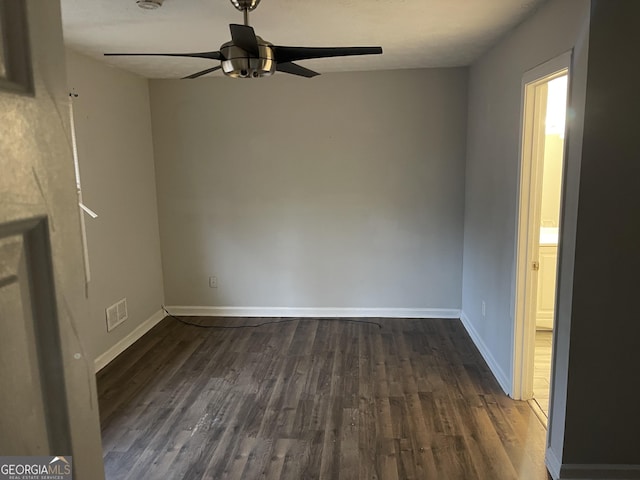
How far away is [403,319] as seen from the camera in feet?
15.5

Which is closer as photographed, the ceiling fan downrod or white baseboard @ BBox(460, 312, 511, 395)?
the ceiling fan downrod

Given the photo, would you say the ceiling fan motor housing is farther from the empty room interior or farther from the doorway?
the doorway

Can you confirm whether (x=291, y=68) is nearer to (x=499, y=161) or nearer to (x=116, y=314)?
(x=499, y=161)

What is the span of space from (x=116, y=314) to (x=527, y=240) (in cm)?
326

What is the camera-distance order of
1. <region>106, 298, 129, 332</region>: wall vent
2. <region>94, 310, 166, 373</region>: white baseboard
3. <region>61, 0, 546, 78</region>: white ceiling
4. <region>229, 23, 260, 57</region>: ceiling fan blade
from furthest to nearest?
1. <region>106, 298, 129, 332</region>: wall vent
2. <region>94, 310, 166, 373</region>: white baseboard
3. <region>61, 0, 546, 78</region>: white ceiling
4. <region>229, 23, 260, 57</region>: ceiling fan blade

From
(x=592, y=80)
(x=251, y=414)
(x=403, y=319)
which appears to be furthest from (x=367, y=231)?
(x=592, y=80)

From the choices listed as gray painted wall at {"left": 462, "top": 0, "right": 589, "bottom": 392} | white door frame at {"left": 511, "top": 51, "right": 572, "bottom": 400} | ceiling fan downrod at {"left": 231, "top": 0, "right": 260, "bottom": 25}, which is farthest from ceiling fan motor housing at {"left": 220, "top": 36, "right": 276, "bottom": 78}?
white door frame at {"left": 511, "top": 51, "right": 572, "bottom": 400}

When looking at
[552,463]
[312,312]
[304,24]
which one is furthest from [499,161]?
[312,312]

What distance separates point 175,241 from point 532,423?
3600mm

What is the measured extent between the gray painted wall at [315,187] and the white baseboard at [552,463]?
7.55ft

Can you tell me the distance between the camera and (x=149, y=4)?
7.82 feet

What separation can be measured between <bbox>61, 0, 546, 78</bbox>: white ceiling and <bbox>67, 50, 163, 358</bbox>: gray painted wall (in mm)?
278

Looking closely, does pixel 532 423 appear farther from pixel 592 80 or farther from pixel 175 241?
pixel 175 241

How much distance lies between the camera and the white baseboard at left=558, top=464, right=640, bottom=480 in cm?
226
